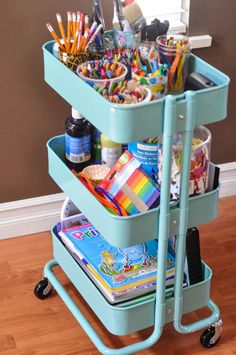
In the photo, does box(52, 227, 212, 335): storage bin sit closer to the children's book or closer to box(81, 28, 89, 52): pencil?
the children's book

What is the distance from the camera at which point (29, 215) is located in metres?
2.45

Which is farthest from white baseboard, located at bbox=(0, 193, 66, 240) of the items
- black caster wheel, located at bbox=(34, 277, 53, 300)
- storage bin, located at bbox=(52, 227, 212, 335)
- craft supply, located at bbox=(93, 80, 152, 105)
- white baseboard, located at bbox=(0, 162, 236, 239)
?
craft supply, located at bbox=(93, 80, 152, 105)

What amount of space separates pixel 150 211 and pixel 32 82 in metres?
0.74

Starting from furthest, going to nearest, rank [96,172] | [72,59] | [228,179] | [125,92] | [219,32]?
[228,179] < [219,32] < [96,172] < [72,59] < [125,92]

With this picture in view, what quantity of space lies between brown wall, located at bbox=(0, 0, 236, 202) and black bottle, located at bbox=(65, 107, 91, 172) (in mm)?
404

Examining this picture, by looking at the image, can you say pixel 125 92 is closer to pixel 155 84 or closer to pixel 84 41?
pixel 155 84

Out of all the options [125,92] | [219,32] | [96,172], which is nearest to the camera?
[125,92]

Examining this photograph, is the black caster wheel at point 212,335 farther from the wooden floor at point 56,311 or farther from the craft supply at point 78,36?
the craft supply at point 78,36

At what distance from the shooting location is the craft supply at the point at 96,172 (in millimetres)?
1827

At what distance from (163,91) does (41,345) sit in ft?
2.76

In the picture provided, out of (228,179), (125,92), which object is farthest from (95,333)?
(228,179)

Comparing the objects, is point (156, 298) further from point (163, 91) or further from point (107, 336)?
point (163, 91)

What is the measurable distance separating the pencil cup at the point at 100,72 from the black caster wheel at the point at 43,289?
0.75m

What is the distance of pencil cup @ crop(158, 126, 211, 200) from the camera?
1.69 meters
